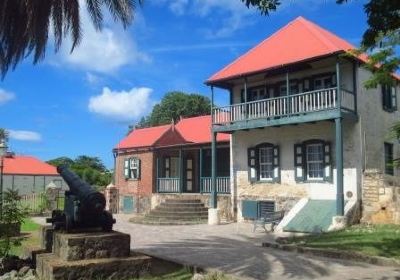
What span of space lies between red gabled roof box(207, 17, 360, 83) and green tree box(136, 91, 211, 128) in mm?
32658

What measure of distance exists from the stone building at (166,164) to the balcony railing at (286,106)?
291cm

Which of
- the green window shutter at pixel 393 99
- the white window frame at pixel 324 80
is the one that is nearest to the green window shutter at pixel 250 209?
→ the white window frame at pixel 324 80

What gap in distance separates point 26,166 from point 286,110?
145ft

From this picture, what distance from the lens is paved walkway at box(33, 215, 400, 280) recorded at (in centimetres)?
970

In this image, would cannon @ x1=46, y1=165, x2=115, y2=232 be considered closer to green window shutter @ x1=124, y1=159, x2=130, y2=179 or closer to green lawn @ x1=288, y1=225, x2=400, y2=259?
green lawn @ x1=288, y1=225, x2=400, y2=259

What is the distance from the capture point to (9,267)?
10.3m

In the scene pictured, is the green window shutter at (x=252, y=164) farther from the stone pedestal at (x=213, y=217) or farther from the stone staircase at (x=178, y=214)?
the stone staircase at (x=178, y=214)

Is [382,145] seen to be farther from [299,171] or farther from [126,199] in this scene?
[126,199]

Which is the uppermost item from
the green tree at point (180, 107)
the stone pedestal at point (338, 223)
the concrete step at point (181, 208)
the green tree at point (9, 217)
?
the green tree at point (180, 107)

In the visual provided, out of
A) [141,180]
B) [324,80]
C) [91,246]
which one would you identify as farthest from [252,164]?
[91,246]

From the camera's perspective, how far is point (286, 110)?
20.4 m

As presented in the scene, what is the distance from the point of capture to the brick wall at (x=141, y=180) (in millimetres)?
28797

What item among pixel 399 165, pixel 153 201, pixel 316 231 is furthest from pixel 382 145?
pixel 153 201

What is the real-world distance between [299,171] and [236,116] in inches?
149
